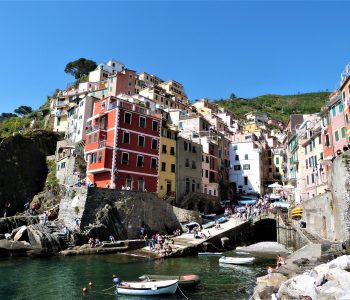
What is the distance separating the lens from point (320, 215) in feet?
126

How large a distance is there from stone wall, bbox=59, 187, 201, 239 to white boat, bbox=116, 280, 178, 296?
865 inches

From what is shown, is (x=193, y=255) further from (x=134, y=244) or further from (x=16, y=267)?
(x=16, y=267)

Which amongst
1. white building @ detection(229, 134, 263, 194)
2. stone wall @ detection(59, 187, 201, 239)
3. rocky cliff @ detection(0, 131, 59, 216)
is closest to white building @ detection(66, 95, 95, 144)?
rocky cliff @ detection(0, 131, 59, 216)

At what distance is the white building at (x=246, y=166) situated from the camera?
84050 mm

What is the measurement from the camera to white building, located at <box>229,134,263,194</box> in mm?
84050

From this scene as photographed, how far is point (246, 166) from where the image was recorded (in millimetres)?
85500

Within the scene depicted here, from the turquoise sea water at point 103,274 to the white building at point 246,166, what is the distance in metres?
44.4

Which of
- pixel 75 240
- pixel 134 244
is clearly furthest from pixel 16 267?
pixel 134 244

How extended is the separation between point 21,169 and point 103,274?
168 feet

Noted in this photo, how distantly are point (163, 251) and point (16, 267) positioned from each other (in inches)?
661

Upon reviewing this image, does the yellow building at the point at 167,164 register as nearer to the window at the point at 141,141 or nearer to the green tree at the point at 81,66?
the window at the point at 141,141

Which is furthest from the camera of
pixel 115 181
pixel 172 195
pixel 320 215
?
pixel 172 195

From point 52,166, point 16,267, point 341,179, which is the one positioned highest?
point 52,166

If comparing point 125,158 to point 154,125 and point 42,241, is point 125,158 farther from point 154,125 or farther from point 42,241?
point 42,241
